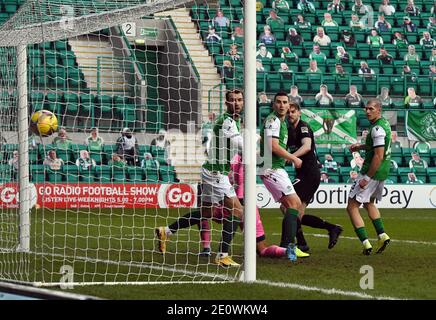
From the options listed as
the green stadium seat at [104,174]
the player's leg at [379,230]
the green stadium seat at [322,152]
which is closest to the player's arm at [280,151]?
the player's leg at [379,230]

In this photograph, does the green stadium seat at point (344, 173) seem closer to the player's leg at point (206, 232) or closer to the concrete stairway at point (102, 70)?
the concrete stairway at point (102, 70)

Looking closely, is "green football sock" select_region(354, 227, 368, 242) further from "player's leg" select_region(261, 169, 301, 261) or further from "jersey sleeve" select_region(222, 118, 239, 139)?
"jersey sleeve" select_region(222, 118, 239, 139)

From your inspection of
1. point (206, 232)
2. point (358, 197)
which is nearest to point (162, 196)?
point (358, 197)

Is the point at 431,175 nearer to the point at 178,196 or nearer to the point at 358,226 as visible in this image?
the point at 178,196

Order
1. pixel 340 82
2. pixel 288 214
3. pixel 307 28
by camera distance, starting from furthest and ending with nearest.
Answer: pixel 307 28
pixel 340 82
pixel 288 214

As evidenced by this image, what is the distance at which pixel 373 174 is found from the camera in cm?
1232

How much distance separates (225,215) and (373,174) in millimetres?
2302

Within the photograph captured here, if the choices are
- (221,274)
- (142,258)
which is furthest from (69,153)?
(221,274)

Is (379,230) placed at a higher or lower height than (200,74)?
lower

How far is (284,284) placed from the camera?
901 cm

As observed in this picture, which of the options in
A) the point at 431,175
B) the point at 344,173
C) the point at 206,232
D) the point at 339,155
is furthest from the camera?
the point at 431,175

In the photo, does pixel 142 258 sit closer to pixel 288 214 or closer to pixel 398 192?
pixel 288 214

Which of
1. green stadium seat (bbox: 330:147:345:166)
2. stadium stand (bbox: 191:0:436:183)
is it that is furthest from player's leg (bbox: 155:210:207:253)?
green stadium seat (bbox: 330:147:345:166)
